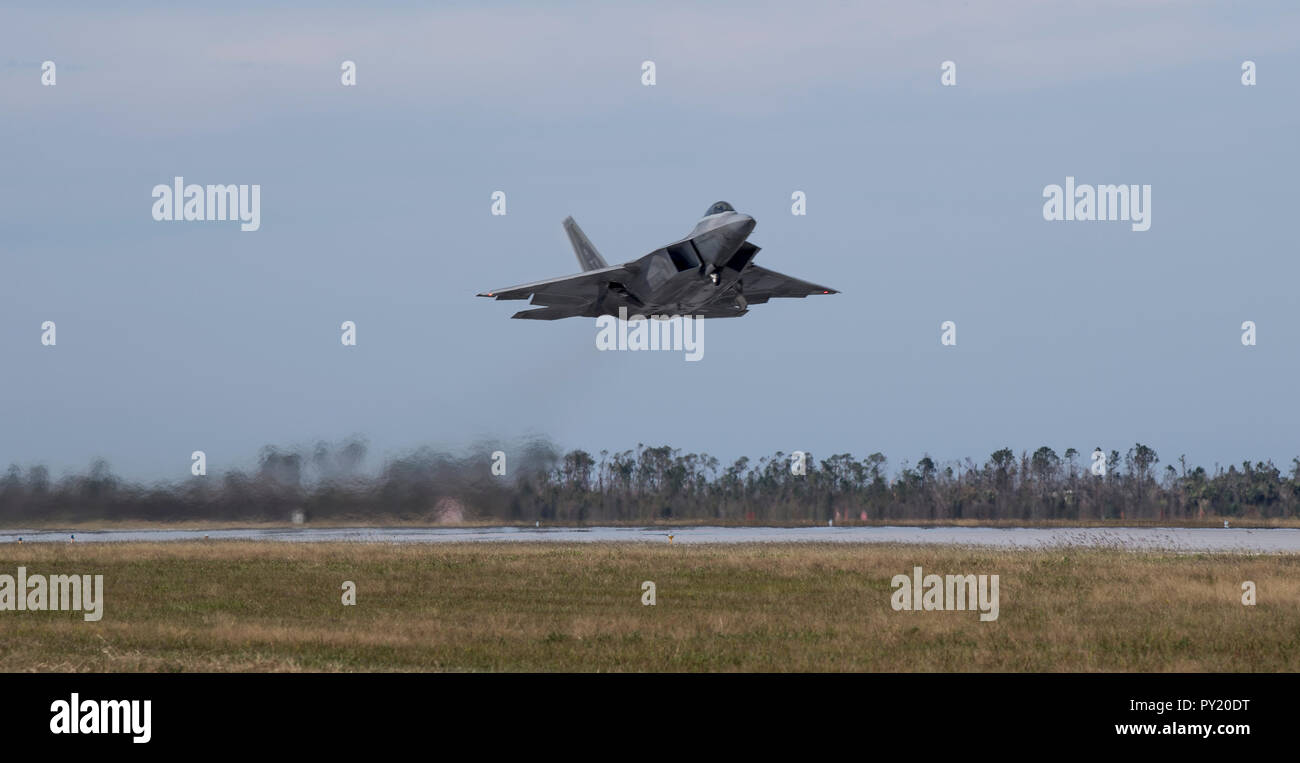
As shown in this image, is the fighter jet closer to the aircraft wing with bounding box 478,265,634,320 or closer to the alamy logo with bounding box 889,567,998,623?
the aircraft wing with bounding box 478,265,634,320

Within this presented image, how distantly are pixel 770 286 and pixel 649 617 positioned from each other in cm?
1818

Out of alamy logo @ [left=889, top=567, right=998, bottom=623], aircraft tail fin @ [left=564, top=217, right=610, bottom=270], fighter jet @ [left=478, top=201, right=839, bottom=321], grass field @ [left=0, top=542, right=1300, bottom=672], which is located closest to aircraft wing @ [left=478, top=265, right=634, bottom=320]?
fighter jet @ [left=478, top=201, right=839, bottom=321]

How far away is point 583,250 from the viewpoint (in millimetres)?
49531

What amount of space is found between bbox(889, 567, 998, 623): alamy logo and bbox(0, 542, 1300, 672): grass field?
461 mm

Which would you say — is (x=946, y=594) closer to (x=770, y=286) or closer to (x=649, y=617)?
(x=649, y=617)

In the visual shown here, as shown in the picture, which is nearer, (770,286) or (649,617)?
(649,617)

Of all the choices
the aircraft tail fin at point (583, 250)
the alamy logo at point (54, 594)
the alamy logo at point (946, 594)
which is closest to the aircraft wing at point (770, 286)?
the aircraft tail fin at point (583, 250)

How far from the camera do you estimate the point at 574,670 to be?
19344mm

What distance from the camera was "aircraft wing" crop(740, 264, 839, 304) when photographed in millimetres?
40028

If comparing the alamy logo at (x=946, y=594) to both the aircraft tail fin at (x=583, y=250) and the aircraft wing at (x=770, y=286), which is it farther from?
the aircraft tail fin at (x=583, y=250)

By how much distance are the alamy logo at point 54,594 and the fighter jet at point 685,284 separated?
46.8 ft

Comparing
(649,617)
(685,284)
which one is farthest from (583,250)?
(649,617)
